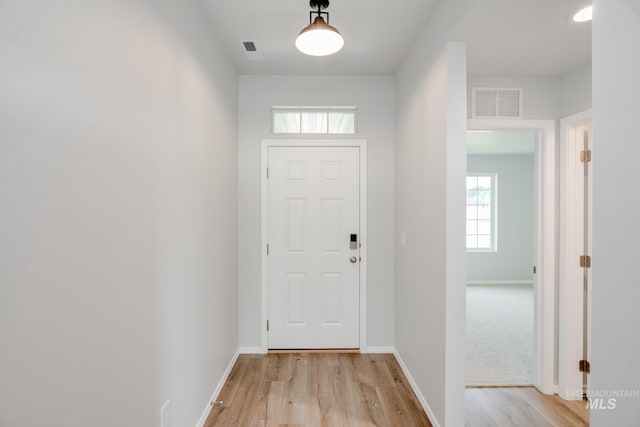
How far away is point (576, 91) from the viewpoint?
2.49 meters

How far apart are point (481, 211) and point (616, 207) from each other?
6636 mm

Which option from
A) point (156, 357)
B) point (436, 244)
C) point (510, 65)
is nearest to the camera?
point (156, 357)

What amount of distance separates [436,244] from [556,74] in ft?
5.96

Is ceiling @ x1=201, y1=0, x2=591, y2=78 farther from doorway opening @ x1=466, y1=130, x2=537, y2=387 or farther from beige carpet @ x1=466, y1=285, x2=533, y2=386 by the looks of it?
doorway opening @ x1=466, y1=130, x2=537, y2=387

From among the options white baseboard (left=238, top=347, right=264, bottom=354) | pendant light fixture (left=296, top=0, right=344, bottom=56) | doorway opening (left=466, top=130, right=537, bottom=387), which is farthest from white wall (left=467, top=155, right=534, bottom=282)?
pendant light fixture (left=296, top=0, right=344, bottom=56)

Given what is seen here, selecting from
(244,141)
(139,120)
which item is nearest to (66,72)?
(139,120)

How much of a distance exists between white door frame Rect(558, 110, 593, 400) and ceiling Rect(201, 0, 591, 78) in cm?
61

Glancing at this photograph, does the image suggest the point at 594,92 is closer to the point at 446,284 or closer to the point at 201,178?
the point at 446,284

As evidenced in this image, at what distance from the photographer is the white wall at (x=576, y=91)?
2381mm

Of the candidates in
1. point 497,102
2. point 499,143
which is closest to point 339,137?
point 497,102

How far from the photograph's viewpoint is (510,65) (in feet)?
7.97

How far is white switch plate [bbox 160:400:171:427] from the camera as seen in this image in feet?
5.17

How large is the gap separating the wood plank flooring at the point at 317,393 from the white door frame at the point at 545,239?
3.74ft

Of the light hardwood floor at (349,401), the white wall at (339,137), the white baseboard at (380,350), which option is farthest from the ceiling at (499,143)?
the light hardwood floor at (349,401)
